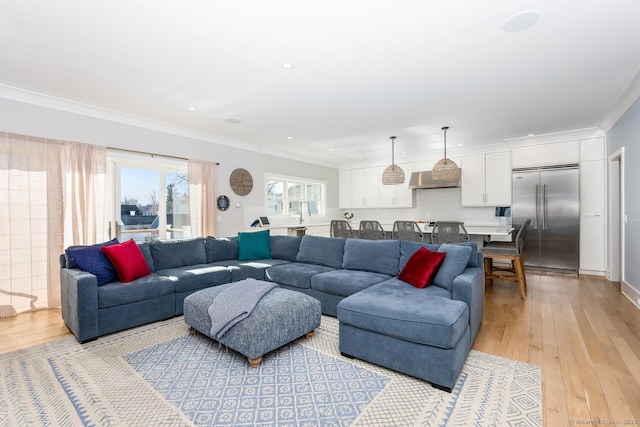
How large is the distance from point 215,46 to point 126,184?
2.92 m

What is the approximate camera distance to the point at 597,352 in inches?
97.4

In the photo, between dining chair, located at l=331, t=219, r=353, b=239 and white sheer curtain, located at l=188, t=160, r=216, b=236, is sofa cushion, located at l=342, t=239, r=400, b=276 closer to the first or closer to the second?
dining chair, located at l=331, t=219, r=353, b=239

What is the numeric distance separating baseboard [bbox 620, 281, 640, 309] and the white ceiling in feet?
7.77

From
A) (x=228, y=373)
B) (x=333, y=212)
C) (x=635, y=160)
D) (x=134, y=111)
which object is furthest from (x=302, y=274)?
(x=333, y=212)

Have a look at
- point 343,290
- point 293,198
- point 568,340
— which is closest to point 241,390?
point 343,290

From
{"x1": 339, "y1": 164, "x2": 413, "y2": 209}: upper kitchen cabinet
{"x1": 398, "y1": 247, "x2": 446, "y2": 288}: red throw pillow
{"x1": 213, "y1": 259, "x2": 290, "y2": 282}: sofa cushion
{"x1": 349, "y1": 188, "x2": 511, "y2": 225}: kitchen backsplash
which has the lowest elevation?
{"x1": 213, "y1": 259, "x2": 290, "y2": 282}: sofa cushion

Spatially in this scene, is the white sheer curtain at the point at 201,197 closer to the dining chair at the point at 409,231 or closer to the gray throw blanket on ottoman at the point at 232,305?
the gray throw blanket on ottoman at the point at 232,305

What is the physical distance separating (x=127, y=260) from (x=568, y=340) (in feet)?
14.2

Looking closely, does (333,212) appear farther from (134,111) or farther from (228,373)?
(228,373)

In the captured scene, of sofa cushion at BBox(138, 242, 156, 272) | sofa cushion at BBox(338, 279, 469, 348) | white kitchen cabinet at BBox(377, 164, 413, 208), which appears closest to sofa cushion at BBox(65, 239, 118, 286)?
sofa cushion at BBox(138, 242, 156, 272)

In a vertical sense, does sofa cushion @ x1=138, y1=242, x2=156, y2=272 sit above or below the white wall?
below

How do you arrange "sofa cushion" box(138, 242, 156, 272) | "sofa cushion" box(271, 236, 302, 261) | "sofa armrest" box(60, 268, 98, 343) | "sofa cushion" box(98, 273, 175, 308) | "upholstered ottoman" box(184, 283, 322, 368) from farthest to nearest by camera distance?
"sofa cushion" box(271, 236, 302, 261) < "sofa cushion" box(138, 242, 156, 272) < "sofa cushion" box(98, 273, 175, 308) < "sofa armrest" box(60, 268, 98, 343) < "upholstered ottoman" box(184, 283, 322, 368)

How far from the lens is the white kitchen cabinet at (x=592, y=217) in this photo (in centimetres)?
514

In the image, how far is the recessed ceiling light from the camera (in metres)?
2.12
